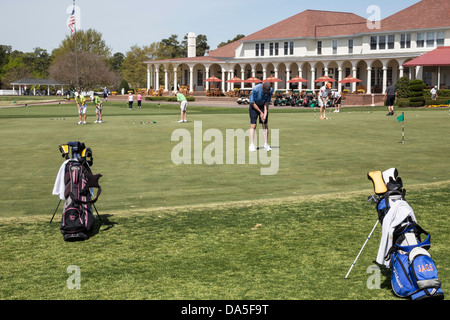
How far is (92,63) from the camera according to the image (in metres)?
106

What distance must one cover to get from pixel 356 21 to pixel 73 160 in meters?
77.5

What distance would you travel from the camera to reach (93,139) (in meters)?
20.8

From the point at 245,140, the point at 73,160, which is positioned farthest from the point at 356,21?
the point at 73,160

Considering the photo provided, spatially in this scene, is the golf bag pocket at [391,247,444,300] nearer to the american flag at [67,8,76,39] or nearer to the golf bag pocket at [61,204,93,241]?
the golf bag pocket at [61,204,93,241]

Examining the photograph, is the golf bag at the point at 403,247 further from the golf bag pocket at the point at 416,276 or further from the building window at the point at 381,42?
the building window at the point at 381,42

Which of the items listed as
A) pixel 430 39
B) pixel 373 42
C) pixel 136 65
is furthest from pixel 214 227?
pixel 136 65

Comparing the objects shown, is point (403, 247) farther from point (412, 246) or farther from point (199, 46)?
point (199, 46)

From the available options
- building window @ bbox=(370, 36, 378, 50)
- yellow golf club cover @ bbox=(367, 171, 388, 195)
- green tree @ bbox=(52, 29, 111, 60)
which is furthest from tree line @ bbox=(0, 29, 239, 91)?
yellow golf club cover @ bbox=(367, 171, 388, 195)

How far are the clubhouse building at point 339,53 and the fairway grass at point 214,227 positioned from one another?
155ft

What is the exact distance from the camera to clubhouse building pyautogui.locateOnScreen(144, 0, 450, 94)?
208 feet

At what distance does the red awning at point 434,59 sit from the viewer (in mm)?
55741

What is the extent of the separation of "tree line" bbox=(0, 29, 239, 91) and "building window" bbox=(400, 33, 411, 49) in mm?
42834

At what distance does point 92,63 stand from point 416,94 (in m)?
72.0
